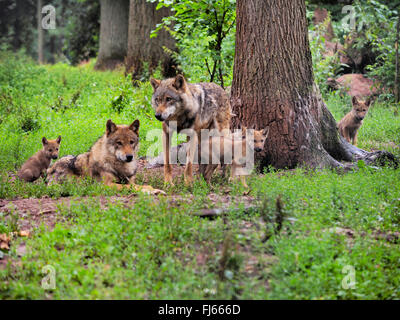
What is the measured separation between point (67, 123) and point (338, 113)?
8.46m

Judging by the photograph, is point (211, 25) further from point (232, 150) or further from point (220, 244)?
point (220, 244)

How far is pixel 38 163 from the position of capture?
8734mm

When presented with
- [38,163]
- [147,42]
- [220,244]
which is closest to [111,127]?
[38,163]

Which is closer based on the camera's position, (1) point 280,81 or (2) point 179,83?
(2) point 179,83

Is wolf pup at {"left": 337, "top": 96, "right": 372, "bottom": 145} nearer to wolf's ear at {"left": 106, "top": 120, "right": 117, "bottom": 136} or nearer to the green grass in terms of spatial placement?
the green grass

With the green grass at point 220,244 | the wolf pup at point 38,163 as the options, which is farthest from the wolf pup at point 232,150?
the wolf pup at point 38,163

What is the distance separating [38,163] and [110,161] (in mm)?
1790

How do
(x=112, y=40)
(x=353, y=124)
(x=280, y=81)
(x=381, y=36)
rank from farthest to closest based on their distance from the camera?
(x=112, y=40) → (x=381, y=36) → (x=353, y=124) → (x=280, y=81)

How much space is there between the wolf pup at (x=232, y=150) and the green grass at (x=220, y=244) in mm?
550

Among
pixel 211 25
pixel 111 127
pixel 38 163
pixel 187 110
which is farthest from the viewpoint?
pixel 211 25

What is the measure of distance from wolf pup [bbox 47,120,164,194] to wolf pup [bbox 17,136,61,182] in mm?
457

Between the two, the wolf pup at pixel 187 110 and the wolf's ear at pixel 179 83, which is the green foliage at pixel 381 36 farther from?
the wolf's ear at pixel 179 83

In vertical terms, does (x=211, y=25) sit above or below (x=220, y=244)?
above
